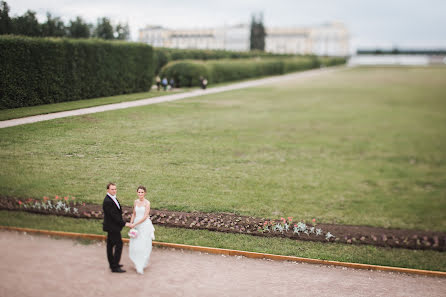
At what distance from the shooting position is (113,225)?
23.5ft

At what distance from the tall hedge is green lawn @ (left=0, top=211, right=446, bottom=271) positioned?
271 centimetres

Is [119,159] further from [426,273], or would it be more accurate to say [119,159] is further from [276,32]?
[276,32]

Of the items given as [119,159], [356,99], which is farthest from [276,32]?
[119,159]

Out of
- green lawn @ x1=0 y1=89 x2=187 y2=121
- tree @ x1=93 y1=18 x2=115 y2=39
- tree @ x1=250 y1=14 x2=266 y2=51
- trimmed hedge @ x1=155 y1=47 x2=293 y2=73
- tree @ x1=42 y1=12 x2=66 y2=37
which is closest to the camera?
green lawn @ x1=0 y1=89 x2=187 y2=121

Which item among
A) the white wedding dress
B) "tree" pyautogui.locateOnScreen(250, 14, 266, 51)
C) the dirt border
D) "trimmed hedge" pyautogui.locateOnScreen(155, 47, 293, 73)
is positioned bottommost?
the dirt border

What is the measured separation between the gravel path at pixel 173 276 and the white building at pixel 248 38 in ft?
26.8

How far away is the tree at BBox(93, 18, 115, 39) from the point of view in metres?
14.6

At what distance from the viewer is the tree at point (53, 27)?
11312mm

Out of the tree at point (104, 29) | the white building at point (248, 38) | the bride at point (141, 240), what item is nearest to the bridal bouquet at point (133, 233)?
the bride at point (141, 240)

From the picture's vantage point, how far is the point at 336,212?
39.1 ft

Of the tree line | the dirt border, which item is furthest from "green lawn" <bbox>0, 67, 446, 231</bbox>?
the tree line

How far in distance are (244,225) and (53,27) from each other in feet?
25.8

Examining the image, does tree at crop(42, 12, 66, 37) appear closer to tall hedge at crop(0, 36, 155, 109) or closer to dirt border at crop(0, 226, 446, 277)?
tall hedge at crop(0, 36, 155, 109)

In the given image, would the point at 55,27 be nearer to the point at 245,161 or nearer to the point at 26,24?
the point at 26,24
